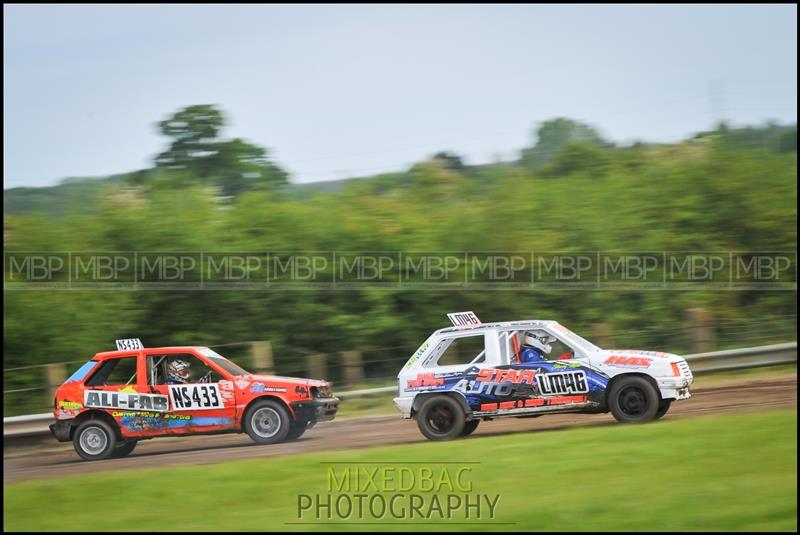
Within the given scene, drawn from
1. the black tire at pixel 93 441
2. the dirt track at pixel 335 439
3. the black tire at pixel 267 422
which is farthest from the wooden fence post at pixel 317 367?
the black tire at pixel 93 441

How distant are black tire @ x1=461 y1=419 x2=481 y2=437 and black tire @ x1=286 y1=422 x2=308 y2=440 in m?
2.54

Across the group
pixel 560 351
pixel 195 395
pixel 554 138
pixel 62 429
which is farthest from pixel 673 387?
pixel 554 138

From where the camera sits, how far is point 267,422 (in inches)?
579

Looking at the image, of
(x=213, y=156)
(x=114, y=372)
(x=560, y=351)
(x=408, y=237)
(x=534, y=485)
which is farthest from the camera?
(x=213, y=156)

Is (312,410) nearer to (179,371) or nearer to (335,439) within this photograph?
(335,439)

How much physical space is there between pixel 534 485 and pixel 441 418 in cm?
344

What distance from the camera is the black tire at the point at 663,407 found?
43.6 ft

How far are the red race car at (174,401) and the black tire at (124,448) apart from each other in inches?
0.8

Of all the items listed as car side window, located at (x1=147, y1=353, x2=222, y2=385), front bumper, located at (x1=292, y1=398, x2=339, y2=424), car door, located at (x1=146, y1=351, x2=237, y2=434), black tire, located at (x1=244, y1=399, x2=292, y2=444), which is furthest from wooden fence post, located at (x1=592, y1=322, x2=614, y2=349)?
car side window, located at (x1=147, y1=353, x2=222, y2=385)

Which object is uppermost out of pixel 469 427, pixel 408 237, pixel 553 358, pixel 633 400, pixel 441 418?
pixel 408 237

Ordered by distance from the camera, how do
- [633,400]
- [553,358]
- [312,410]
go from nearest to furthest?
[633,400] → [553,358] → [312,410]

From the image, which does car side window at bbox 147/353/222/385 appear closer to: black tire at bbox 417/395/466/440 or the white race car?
the white race car

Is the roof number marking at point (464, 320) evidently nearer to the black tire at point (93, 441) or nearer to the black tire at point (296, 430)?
the black tire at point (296, 430)

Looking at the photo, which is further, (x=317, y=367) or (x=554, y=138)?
(x=554, y=138)
